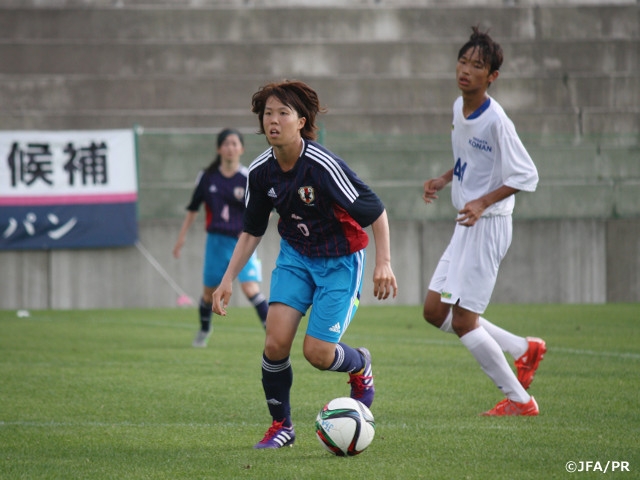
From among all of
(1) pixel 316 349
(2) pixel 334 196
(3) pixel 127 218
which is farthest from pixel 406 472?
(3) pixel 127 218

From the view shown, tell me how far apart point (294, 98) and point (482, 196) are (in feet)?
5.17

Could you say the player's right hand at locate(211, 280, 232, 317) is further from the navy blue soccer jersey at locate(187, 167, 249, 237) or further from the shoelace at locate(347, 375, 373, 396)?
the navy blue soccer jersey at locate(187, 167, 249, 237)

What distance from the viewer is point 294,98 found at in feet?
18.9

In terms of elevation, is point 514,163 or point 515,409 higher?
point 514,163

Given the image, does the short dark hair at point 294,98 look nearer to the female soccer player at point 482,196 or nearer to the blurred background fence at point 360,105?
the female soccer player at point 482,196

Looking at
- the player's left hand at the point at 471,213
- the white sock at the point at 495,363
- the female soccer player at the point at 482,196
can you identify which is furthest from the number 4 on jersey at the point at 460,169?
the white sock at the point at 495,363

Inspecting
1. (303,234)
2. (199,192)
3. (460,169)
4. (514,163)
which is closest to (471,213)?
(514,163)

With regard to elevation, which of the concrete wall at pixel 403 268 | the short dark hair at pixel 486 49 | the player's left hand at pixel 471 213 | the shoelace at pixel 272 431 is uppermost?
the short dark hair at pixel 486 49

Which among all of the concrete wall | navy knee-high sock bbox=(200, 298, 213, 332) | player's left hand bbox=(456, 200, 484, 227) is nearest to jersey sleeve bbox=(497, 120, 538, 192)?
player's left hand bbox=(456, 200, 484, 227)

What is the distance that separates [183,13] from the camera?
2181 cm

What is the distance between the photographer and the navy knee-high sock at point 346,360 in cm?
599

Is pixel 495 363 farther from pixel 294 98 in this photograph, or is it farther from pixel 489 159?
pixel 294 98

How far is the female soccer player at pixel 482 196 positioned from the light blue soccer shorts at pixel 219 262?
4.59 meters

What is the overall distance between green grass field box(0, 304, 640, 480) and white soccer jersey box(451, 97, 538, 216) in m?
1.43
